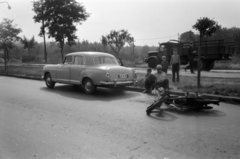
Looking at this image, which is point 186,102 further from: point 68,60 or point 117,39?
point 117,39

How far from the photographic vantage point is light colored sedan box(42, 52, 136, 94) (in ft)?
26.2

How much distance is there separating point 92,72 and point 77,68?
932 millimetres

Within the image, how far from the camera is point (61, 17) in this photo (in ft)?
119

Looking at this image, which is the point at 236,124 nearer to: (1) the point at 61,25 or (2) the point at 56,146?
(2) the point at 56,146

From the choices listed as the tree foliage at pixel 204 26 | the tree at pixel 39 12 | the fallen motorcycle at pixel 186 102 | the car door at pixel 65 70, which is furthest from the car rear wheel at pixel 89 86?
the tree at pixel 39 12

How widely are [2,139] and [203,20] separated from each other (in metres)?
10.1

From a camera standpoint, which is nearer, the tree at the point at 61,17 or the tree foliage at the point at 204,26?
the tree foliage at the point at 204,26

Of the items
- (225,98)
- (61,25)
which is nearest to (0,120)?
(225,98)

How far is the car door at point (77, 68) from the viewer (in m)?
8.71

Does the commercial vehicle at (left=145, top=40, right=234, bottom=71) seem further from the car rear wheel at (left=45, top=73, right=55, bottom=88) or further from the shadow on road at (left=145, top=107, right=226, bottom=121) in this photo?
the shadow on road at (left=145, top=107, right=226, bottom=121)

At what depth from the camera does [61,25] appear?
36438mm

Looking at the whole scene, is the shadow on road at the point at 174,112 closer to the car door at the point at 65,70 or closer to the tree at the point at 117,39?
the car door at the point at 65,70

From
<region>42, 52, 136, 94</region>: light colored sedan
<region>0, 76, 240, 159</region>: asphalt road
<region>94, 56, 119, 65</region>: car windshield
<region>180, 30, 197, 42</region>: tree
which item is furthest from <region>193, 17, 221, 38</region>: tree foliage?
<region>180, 30, 197, 42</region>: tree

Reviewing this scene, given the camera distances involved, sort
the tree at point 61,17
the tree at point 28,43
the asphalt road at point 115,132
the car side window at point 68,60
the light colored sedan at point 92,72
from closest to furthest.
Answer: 1. the asphalt road at point 115,132
2. the light colored sedan at point 92,72
3. the car side window at point 68,60
4. the tree at point 61,17
5. the tree at point 28,43
